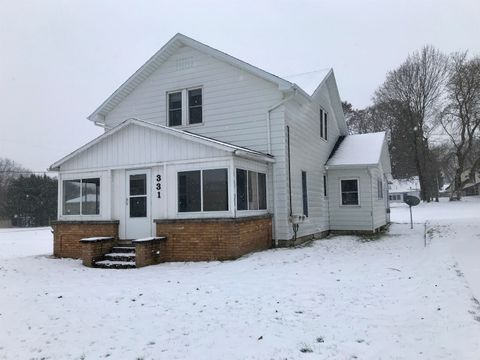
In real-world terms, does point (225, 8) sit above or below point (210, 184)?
above

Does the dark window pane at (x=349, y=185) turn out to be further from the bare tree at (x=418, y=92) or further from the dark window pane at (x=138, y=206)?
the bare tree at (x=418, y=92)

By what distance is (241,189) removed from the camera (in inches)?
460

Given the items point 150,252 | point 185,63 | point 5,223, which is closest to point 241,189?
point 150,252

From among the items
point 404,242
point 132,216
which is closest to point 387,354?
point 132,216

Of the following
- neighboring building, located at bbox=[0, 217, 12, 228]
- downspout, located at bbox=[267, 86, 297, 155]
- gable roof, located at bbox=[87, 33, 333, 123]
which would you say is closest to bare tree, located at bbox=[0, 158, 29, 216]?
neighboring building, located at bbox=[0, 217, 12, 228]

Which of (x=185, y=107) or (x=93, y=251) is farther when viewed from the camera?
(x=185, y=107)

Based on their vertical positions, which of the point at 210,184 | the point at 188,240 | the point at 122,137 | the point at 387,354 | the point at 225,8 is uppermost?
the point at 225,8

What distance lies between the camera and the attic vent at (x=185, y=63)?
14.9m

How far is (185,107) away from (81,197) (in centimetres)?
469

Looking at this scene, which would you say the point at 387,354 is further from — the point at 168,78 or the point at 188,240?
the point at 168,78

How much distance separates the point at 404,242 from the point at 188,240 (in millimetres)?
7775

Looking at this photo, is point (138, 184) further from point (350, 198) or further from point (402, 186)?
point (402, 186)

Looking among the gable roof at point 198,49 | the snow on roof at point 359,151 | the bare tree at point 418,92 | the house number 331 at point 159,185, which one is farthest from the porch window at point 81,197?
the bare tree at point 418,92

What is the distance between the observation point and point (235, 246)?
10914 millimetres
